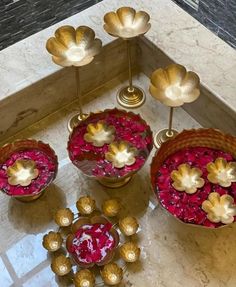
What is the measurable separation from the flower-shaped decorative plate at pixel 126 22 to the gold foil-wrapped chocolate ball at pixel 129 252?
50cm

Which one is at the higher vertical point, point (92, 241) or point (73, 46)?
point (73, 46)

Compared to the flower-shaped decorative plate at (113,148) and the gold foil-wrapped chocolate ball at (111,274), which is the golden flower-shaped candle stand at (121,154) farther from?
the gold foil-wrapped chocolate ball at (111,274)

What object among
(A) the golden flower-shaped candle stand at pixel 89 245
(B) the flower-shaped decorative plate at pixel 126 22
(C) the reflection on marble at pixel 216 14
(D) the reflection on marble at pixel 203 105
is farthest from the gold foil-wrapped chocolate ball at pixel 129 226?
(C) the reflection on marble at pixel 216 14

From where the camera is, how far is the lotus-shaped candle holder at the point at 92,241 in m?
1.09

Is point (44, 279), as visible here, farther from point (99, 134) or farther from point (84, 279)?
point (99, 134)

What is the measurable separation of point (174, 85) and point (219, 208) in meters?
0.30

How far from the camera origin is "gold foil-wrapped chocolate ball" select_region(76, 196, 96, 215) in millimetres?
1153

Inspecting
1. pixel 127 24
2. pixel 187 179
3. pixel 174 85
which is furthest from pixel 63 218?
pixel 127 24

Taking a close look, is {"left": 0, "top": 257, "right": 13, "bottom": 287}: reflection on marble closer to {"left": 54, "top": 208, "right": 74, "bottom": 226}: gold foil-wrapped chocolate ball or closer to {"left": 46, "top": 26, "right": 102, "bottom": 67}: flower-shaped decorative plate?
{"left": 54, "top": 208, "right": 74, "bottom": 226}: gold foil-wrapped chocolate ball

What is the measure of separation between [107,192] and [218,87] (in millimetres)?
367

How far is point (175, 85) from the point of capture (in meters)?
1.18

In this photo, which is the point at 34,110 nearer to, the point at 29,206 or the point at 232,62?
the point at 29,206

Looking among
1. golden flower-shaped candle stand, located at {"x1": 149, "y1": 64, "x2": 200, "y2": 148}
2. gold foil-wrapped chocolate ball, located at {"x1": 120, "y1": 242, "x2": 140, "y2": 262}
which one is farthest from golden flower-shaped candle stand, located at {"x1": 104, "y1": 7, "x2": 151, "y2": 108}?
gold foil-wrapped chocolate ball, located at {"x1": 120, "y1": 242, "x2": 140, "y2": 262}

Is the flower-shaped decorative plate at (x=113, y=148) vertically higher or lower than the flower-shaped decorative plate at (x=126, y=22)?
lower
